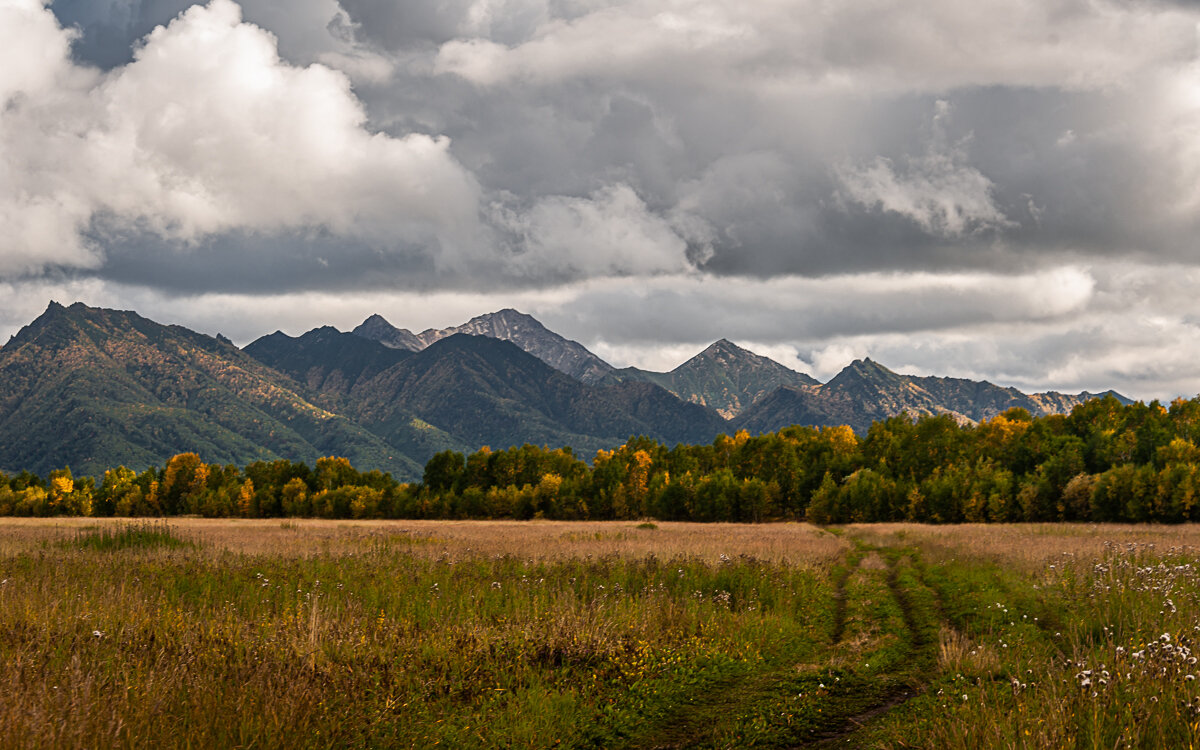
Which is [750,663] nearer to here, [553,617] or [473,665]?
[553,617]

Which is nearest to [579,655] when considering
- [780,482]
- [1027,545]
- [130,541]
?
[130,541]

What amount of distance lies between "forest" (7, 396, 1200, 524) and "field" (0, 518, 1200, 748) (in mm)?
64552

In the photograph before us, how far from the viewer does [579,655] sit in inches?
506

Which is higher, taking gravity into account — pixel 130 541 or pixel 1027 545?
pixel 1027 545

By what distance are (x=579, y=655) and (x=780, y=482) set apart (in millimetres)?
102605

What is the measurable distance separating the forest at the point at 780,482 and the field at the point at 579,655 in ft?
212

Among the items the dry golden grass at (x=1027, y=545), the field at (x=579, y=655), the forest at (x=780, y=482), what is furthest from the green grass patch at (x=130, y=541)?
the forest at (x=780, y=482)

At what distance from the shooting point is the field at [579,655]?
8039 mm

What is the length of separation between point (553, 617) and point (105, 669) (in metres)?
7.25

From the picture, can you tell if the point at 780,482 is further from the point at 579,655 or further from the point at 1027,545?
the point at 579,655

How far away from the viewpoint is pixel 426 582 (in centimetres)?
1888

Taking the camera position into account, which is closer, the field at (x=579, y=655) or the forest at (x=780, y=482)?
the field at (x=579, y=655)

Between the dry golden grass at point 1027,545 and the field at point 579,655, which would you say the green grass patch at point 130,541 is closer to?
the field at point 579,655

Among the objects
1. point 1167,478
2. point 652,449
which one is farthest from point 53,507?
point 1167,478
